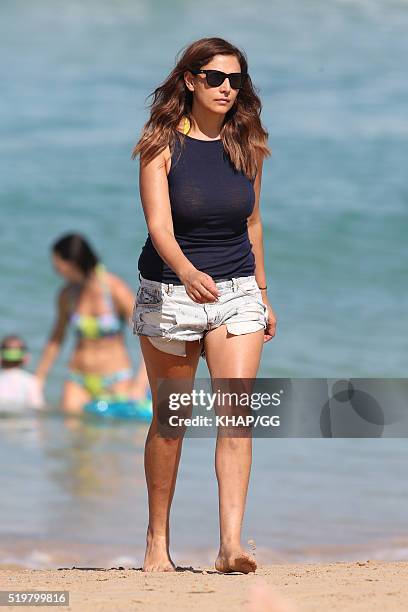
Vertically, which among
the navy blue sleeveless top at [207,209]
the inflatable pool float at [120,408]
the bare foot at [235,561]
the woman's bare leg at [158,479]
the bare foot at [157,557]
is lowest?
the bare foot at [235,561]

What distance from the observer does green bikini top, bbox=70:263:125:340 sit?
8422mm

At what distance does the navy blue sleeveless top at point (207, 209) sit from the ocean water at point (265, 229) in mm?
1902

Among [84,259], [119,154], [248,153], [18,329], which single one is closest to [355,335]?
[18,329]

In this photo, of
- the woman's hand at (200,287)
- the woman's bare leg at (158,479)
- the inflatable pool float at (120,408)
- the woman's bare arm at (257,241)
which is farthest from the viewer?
the inflatable pool float at (120,408)

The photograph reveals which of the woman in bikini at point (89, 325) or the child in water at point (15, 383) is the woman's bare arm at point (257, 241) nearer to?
the woman in bikini at point (89, 325)

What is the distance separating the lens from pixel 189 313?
12.6 ft

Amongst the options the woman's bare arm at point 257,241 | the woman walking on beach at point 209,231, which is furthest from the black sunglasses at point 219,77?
the woman's bare arm at point 257,241

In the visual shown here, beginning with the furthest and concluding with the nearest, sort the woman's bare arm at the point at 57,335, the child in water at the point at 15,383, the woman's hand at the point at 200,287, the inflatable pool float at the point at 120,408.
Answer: the child in water at the point at 15,383, the inflatable pool float at the point at 120,408, the woman's bare arm at the point at 57,335, the woman's hand at the point at 200,287

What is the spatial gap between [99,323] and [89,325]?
7cm

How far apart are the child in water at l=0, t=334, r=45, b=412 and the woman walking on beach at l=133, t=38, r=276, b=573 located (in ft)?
16.4

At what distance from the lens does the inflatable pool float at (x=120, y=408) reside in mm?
8539

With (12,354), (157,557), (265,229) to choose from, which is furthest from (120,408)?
(265,229)

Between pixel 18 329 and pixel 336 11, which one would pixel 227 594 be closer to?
pixel 18 329

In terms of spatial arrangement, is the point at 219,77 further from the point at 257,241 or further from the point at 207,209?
the point at 257,241
